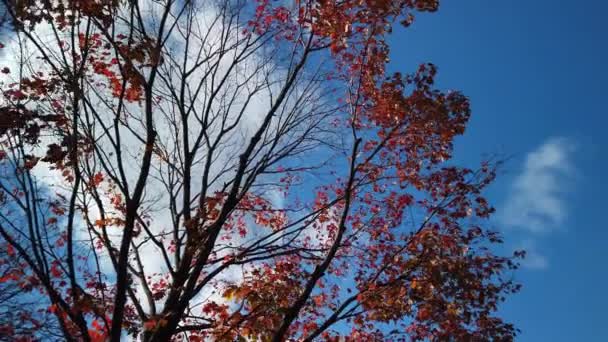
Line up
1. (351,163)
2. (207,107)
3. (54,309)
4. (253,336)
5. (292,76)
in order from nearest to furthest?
1. (54,309)
2. (253,336)
3. (351,163)
4. (292,76)
5. (207,107)

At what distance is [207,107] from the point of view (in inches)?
419

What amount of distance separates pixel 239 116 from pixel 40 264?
533 cm

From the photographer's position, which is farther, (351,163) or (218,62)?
(218,62)

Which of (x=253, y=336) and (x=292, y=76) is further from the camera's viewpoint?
(x=292, y=76)

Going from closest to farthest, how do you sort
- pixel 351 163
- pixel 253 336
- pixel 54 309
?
1. pixel 54 309
2. pixel 253 336
3. pixel 351 163

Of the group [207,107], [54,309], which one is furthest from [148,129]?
[207,107]

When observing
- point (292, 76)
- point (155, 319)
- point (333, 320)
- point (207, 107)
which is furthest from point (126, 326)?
point (292, 76)

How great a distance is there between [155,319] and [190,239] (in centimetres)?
145

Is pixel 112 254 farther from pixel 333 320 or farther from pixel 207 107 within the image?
pixel 207 107

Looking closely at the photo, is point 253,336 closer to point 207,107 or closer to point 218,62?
point 207,107

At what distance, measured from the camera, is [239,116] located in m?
11.0

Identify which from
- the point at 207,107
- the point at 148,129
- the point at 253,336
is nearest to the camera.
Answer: the point at 148,129

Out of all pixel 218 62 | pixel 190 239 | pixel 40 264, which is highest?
pixel 218 62

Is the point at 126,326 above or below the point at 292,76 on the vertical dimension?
below
